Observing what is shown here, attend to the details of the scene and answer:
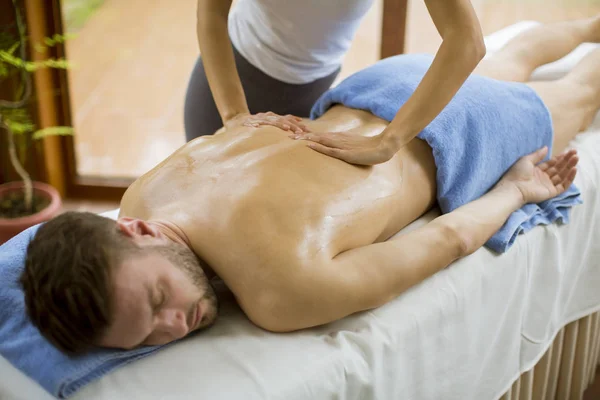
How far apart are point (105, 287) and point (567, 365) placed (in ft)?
4.09

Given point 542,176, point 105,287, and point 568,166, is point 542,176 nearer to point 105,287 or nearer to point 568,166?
point 568,166

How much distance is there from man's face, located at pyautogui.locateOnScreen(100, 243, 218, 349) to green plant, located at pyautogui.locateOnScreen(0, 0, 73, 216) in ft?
4.66

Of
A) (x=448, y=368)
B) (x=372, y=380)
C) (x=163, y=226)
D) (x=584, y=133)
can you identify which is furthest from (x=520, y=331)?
(x=163, y=226)

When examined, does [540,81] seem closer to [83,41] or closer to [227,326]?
[227,326]

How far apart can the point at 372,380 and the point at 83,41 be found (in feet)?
6.91

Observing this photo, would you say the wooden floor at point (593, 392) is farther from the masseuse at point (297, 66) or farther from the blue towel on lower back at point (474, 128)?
the masseuse at point (297, 66)

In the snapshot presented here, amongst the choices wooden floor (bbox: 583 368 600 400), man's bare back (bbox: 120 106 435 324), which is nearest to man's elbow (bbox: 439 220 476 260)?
man's bare back (bbox: 120 106 435 324)

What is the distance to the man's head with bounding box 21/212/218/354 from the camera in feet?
3.41

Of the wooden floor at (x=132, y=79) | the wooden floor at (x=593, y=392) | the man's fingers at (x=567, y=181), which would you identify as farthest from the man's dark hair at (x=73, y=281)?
the wooden floor at (x=132, y=79)

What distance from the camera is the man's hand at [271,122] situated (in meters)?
1.45

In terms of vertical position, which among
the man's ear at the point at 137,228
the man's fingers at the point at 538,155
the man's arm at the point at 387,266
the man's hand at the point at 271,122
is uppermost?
the man's hand at the point at 271,122

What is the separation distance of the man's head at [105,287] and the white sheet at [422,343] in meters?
0.06

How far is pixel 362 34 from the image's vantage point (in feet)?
8.32

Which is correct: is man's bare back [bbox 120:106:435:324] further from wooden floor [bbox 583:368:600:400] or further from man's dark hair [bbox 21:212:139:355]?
wooden floor [bbox 583:368:600:400]
